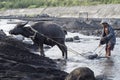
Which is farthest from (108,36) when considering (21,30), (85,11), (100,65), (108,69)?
(85,11)

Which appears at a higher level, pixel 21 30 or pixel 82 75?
pixel 82 75

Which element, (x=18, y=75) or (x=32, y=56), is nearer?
(x=18, y=75)

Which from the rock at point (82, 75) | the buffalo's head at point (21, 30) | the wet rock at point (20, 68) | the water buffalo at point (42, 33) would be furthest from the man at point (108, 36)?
the rock at point (82, 75)

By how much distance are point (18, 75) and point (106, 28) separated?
27.0 feet

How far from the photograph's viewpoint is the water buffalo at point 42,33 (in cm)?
1925

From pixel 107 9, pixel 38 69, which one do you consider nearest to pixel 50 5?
pixel 107 9

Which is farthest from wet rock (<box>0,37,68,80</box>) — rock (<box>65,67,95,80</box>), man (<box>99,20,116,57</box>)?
man (<box>99,20,116,57</box>)

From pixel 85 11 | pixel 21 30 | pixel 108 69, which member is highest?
pixel 21 30

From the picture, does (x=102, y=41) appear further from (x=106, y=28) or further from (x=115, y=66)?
(x=115, y=66)

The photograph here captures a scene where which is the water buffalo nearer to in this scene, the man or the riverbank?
the man

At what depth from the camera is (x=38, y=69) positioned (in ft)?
42.0

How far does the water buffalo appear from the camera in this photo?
19250mm

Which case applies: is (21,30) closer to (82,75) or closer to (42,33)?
(42,33)

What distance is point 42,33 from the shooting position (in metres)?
19.5
